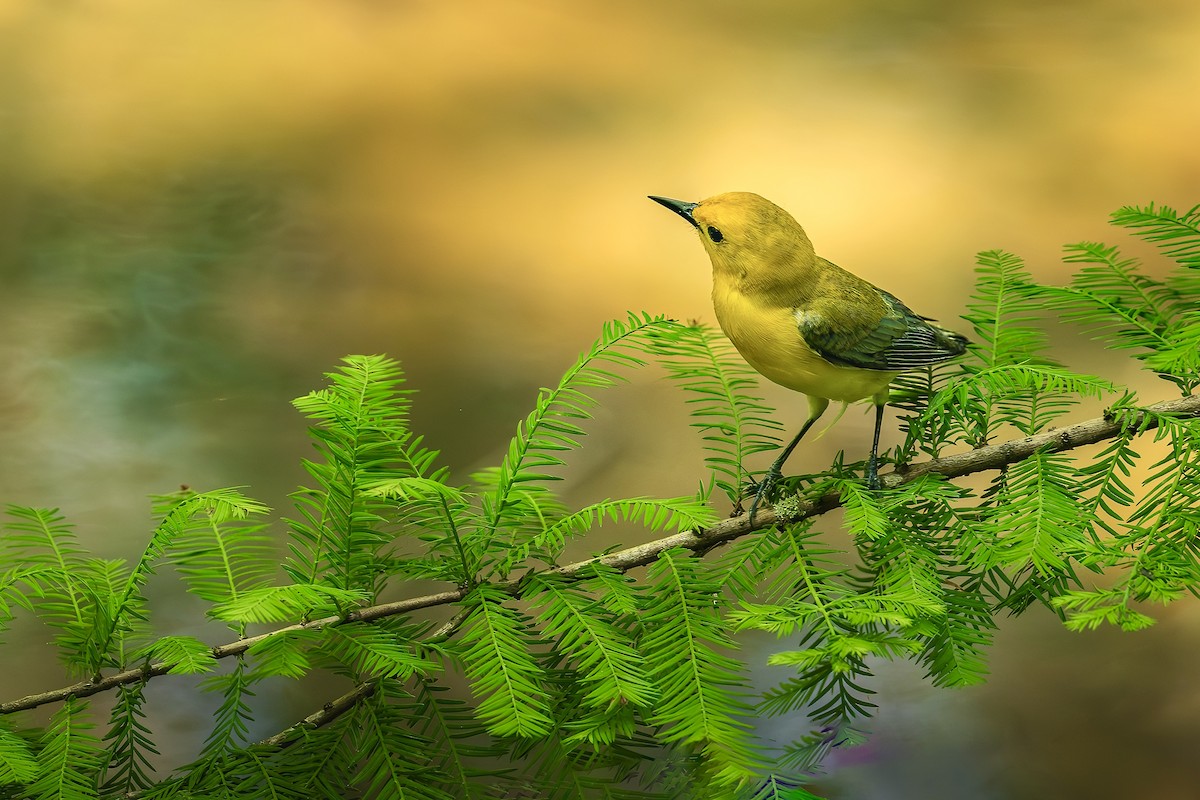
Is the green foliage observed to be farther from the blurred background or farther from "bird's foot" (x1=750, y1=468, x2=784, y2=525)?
the blurred background

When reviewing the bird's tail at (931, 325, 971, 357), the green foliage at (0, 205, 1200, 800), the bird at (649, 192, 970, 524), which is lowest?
the green foliage at (0, 205, 1200, 800)

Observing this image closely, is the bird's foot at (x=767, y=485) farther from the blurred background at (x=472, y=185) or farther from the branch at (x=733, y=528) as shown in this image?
the blurred background at (x=472, y=185)

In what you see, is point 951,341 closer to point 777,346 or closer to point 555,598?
point 777,346

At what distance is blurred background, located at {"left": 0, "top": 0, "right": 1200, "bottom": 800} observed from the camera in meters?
1.12

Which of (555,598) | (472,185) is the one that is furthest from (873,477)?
(472,185)

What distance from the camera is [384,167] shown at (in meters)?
1.27

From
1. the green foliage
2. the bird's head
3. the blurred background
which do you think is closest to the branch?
the green foliage

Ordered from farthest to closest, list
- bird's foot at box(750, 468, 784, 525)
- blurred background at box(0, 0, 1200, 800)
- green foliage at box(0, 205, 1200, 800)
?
blurred background at box(0, 0, 1200, 800), bird's foot at box(750, 468, 784, 525), green foliage at box(0, 205, 1200, 800)

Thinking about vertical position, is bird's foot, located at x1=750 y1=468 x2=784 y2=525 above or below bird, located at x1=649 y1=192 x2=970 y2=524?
below

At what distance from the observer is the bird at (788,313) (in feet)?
1.99

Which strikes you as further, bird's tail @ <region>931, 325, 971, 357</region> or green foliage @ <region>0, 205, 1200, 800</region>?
bird's tail @ <region>931, 325, 971, 357</region>

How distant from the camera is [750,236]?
0.60 metres

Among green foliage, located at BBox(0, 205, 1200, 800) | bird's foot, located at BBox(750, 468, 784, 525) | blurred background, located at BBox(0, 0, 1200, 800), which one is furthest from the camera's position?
blurred background, located at BBox(0, 0, 1200, 800)

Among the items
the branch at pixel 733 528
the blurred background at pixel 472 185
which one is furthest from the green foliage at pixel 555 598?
the blurred background at pixel 472 185
